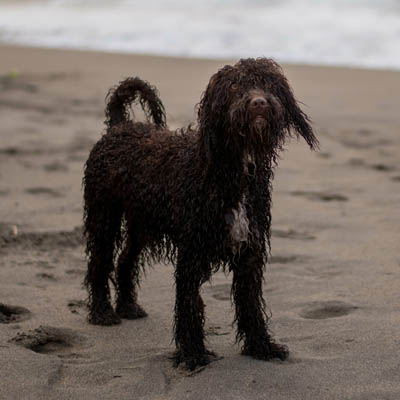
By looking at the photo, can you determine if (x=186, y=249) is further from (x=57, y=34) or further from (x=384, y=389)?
(x=57, y=34)

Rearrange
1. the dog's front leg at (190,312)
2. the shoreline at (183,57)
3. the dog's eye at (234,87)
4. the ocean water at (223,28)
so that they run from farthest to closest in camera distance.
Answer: the ocean water at (223,28)
the shoreline at (183,57)
the dog's front leg at (190,312)
the dog's eye at (234,87)

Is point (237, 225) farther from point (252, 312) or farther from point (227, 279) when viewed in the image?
point (227, 279)

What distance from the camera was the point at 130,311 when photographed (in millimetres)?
5844

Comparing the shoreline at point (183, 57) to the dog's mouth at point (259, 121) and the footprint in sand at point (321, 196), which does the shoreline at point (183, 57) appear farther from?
the dog's mouth at point (259, 121)

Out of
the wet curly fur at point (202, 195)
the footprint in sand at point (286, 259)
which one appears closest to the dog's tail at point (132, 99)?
the wet curly fur at point (202, 195)

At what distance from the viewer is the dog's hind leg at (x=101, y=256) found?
570 centimetres

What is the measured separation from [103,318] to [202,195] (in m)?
1.38

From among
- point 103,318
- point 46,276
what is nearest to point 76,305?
point 103,318

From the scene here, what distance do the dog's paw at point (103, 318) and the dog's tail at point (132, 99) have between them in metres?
1.20

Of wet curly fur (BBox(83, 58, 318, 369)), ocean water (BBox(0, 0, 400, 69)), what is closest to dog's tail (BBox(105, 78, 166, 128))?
wet curly fur (BBox(83, 58, 318, 369))

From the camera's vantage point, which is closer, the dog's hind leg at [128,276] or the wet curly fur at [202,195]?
the wet curly fur at [202,195]

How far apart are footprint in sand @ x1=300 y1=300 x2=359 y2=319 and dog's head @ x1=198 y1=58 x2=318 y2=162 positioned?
1.46m

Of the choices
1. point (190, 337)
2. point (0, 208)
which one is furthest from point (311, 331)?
point (0, 208)

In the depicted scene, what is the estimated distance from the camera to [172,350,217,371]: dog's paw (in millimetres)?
4820
